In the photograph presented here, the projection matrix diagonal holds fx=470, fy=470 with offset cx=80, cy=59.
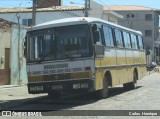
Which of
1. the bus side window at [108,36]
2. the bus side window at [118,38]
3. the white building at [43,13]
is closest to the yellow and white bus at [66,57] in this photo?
the bus side window at [108,36]

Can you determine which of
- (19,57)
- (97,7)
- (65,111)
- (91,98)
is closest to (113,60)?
(91,98)

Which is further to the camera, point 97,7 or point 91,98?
point 97,7

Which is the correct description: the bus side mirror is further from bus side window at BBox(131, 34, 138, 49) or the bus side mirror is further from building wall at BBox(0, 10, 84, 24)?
building wall at BBox(0, 10, 84, 24)

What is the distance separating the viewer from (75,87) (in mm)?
17078

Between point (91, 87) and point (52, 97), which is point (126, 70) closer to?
point (52, 97)

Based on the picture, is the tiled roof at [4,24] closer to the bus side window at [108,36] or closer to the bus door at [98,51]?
the bus side window at [108,36]

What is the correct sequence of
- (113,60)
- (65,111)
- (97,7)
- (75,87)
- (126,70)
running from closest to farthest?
(65,111) < (75,87) < (113,60) < (126,70) < (97,7)

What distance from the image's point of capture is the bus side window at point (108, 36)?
774 inches

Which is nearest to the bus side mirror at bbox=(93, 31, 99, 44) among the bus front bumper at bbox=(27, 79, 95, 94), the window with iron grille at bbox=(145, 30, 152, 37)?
the bus front bumper at bbox=(27, 79, 95, 94)

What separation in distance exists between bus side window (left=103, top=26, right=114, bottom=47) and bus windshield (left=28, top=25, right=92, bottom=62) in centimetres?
233

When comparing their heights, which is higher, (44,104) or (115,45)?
(115,45)

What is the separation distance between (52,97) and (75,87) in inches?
125

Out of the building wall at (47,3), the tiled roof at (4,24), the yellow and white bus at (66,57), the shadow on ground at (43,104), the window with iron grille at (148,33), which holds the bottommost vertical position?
the shadow on ground at (43,104)

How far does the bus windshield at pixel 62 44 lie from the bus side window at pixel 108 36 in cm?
233
